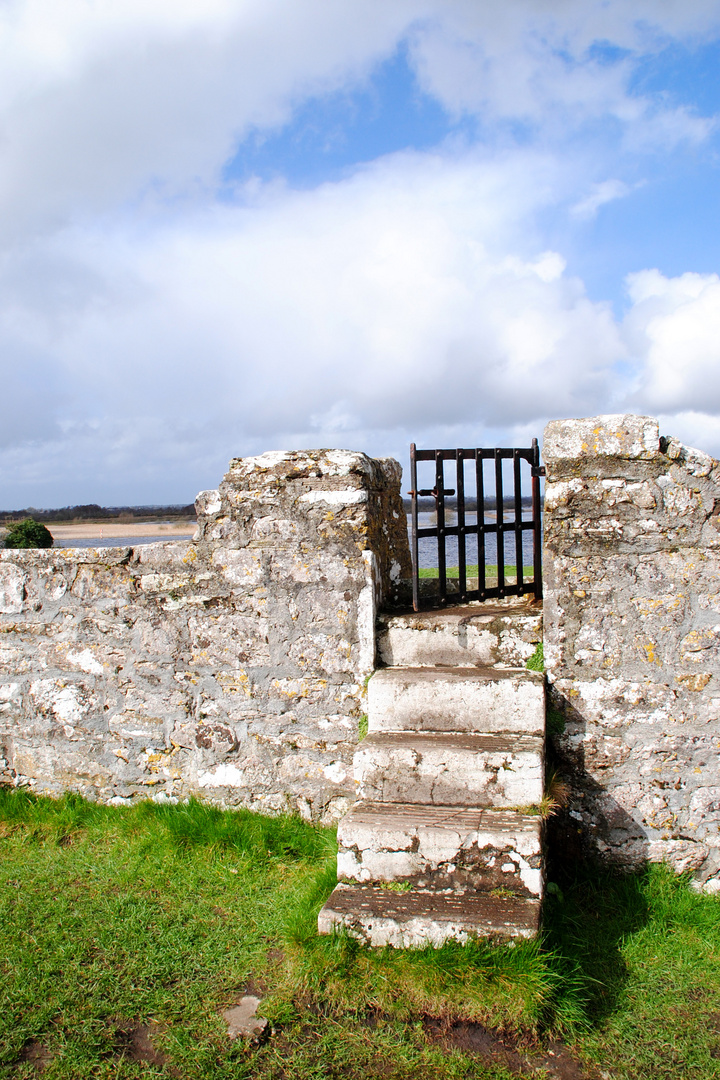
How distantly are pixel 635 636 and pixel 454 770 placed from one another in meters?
1.29

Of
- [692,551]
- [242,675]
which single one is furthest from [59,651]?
[692,551]

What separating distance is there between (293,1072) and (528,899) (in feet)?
3.85

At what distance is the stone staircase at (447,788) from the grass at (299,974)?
0.47 feet

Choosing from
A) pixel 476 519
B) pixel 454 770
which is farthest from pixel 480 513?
pixel 454 770

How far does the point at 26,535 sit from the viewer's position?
598 centimetres

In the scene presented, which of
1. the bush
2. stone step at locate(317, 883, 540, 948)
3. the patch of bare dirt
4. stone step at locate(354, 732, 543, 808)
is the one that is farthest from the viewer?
the bush

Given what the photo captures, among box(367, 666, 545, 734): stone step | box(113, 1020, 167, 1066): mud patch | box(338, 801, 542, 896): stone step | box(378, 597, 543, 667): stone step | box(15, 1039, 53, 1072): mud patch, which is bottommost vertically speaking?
box(15, 1039, 53, 1072): mud patch

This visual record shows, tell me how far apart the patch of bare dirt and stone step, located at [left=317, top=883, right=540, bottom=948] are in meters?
0.32

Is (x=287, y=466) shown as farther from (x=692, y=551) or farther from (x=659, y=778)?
(x=659, y=778)

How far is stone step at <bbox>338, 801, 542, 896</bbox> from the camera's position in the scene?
10.2 ft

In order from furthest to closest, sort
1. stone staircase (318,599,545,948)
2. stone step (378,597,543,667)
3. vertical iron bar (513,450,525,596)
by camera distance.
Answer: vertical iron bar (513,450,525,596) → stone step (378,597,543,667) → stone staircase (318,599,545,948)

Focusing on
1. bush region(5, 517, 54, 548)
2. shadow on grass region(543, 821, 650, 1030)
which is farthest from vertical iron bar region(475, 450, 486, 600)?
bush region(5, 517, 54, 548)

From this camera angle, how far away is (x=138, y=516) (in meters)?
13.1

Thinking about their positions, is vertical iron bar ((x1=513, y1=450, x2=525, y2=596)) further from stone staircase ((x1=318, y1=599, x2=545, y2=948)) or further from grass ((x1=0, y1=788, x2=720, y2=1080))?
grass ((x1=0, y1=788, x2=720, y2=1080))
